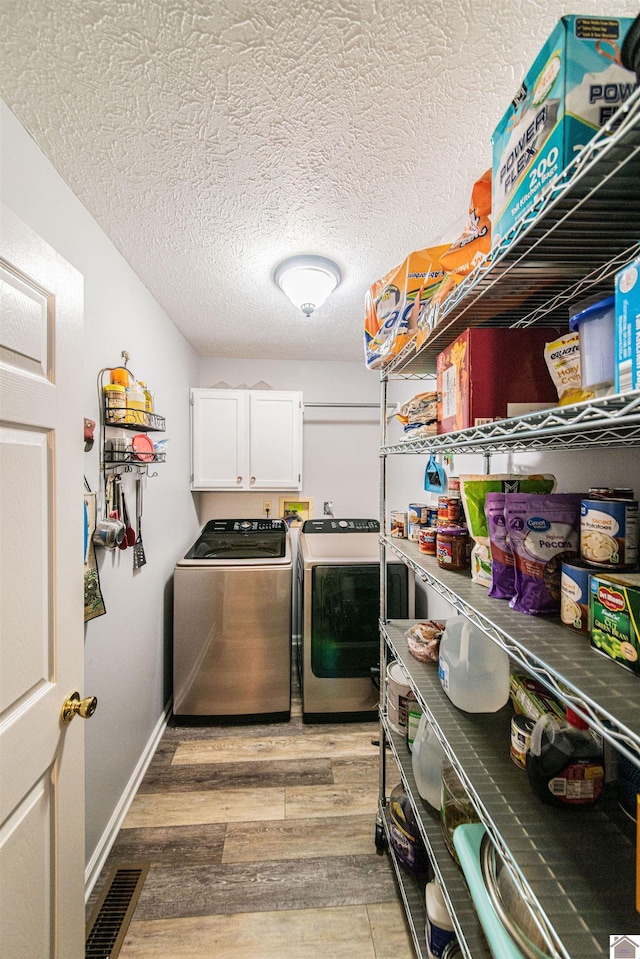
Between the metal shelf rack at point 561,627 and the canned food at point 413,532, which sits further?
the canned food at point 413,532

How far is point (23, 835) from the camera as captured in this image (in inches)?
32.5

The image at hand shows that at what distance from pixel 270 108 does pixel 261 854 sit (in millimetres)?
2426

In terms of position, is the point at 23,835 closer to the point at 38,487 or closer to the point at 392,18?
the point at 38,487

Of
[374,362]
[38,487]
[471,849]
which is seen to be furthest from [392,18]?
[471,849]

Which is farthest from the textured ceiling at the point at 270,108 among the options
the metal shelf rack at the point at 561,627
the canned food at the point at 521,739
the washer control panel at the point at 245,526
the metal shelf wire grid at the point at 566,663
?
the washer control panel at the point at 245,526

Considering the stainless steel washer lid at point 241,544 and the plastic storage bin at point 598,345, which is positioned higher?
the plastic storage bin at point 598,345

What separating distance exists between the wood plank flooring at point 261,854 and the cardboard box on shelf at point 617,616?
4.33 ft

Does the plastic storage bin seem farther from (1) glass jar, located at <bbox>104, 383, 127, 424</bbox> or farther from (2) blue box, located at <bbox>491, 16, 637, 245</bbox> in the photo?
(1) glass jar, located at <bbox>104, 383, 127, 424</bbox>

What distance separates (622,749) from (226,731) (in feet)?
7.86

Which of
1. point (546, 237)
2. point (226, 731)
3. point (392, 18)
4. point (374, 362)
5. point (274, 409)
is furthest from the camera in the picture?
point (274, 409)

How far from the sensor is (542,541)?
2.75 ft

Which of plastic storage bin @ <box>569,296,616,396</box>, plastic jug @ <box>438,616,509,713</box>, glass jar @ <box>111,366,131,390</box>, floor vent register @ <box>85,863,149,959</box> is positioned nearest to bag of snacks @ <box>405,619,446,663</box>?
plastic jug @ <box>438,616,509,713</box>

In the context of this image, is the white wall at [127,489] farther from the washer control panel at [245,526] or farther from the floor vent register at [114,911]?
the washer control panel at [245,526]

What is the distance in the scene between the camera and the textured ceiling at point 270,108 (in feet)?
2.68
